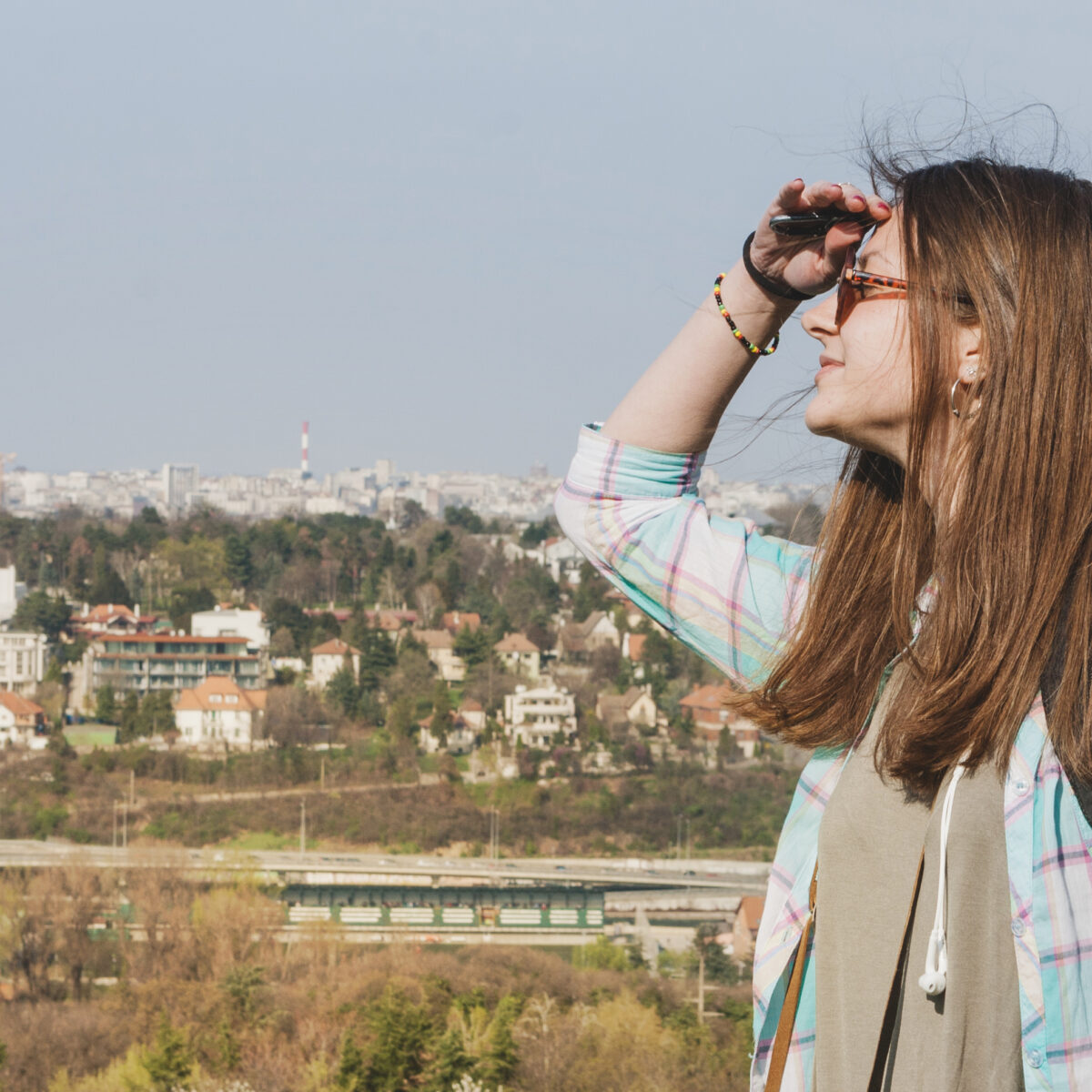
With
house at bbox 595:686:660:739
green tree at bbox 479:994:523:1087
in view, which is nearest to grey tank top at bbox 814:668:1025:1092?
green tree at bbox 479:994:523:1087

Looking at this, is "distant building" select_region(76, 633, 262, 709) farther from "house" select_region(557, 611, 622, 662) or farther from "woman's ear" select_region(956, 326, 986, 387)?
"woman's ear" select_region(956, 326, 986, 387)

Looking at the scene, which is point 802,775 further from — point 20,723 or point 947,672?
point 20,723

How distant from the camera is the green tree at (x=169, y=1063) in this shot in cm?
530

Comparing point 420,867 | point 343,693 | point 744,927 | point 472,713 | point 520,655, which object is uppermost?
point 520,655

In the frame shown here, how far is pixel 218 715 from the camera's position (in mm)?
15438

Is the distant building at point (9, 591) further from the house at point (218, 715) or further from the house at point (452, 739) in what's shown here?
the house at point (452, 739)

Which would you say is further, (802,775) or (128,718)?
(128,718)

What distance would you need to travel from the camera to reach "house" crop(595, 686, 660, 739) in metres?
15.6

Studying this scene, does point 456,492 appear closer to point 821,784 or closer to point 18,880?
point 18,880

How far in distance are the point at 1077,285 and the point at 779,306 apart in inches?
4.9

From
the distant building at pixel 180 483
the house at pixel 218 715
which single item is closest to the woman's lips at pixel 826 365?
the house at pixel 218 715

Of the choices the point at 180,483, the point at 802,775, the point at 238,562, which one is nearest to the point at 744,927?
the point at 802,775

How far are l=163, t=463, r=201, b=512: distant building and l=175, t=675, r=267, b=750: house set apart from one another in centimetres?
2880

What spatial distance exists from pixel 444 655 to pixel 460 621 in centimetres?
149
